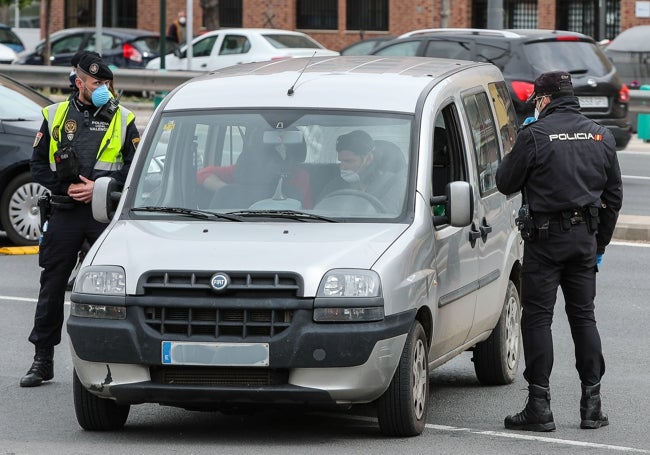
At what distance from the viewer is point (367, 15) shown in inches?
1960

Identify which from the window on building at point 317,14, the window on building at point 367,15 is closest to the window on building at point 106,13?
the window on building at point 317,14

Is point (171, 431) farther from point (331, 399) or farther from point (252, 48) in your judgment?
point (252, 48)

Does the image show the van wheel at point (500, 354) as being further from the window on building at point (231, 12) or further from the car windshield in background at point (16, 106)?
the window on building at point (231, 12)

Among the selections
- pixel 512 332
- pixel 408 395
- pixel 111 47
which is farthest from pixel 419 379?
pixel 111 47

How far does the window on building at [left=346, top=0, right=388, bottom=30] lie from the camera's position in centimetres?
4950

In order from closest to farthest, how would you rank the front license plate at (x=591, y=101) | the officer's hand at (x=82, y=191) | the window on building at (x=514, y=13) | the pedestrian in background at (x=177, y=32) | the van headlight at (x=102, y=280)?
the van headlight at (x=102, y=280)
the officer's hand at (x=82, y=191)
the front license plate at (x=591, y=101)
the pedestrian in background at (x=177, y=32)
the window on building at (x=514, y=13)

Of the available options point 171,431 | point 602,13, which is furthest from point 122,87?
point 171,431

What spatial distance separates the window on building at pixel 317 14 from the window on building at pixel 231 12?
188 centimetres

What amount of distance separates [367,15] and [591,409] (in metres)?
42.7

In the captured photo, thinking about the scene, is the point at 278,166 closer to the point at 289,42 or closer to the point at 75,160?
the point at 75,160

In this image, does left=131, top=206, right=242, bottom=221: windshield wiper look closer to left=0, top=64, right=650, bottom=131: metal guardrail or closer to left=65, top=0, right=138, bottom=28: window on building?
left=0, top=64, right=650, bottom=131: metal guardrail

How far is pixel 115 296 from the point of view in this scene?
7.04 meters

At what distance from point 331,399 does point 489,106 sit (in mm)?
2787

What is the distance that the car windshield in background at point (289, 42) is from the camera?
33.8m
